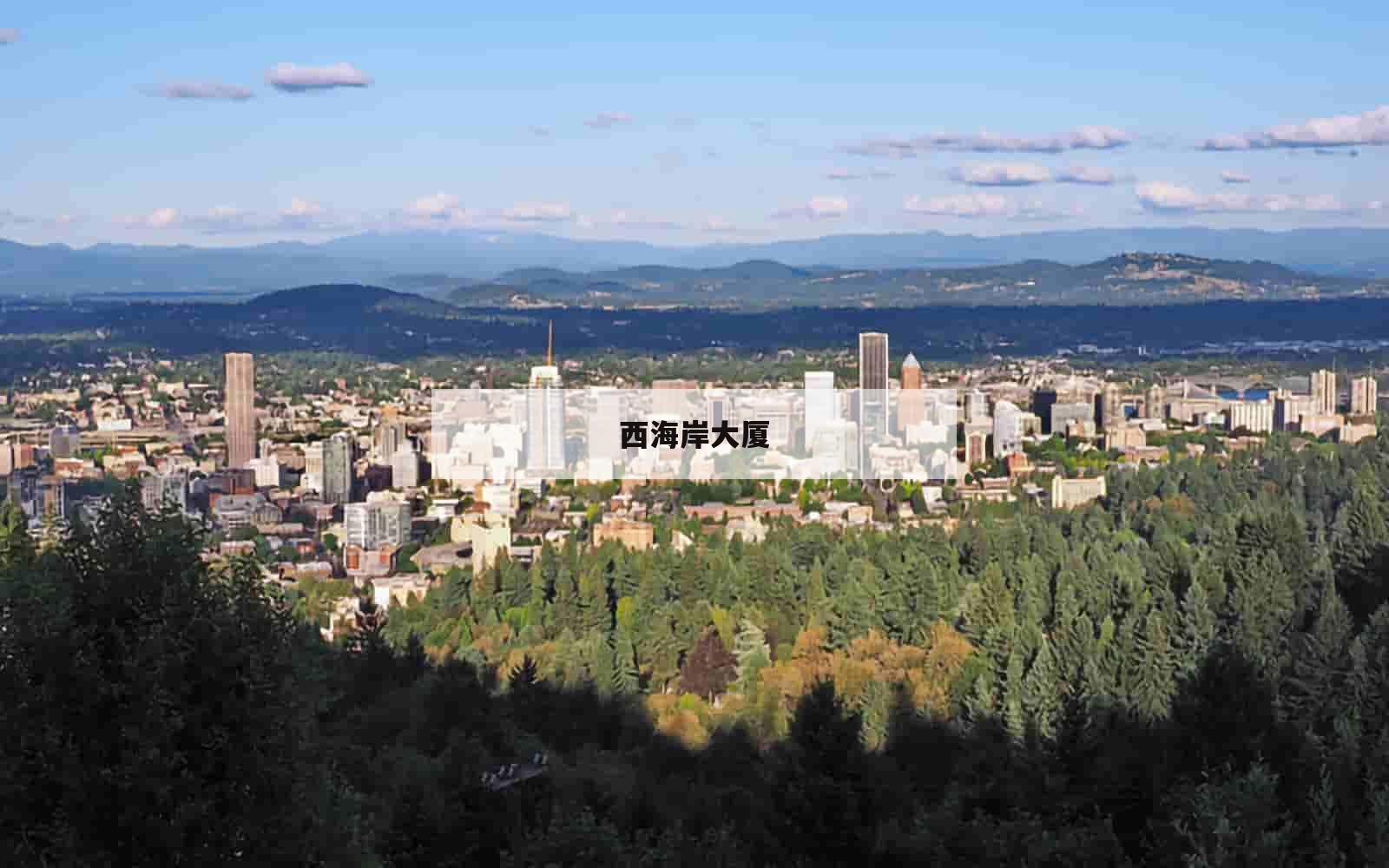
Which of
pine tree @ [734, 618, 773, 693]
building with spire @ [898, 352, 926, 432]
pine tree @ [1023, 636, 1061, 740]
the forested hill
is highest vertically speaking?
the forested hill

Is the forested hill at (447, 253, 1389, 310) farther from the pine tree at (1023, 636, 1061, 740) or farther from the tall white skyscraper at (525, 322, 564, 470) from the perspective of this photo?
the pine tree at (1023, 636, 1061, 740)

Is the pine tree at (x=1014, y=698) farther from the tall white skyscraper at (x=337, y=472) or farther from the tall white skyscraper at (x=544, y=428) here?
the tall white skyscraper at (x=544, y=428)

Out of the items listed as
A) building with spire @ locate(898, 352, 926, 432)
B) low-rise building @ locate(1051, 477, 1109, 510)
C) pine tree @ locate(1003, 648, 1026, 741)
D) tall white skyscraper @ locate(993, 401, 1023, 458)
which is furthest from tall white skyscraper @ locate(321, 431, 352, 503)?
pine tree @ locate(1003, 648, 1026, 741)

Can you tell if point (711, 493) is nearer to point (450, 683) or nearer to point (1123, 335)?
point (450, 683)

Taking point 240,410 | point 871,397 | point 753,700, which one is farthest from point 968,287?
point 753,700

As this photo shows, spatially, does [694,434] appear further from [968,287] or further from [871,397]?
[968,287]

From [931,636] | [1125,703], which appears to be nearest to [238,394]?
[931,636]

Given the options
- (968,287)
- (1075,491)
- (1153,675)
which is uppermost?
(968,287)
